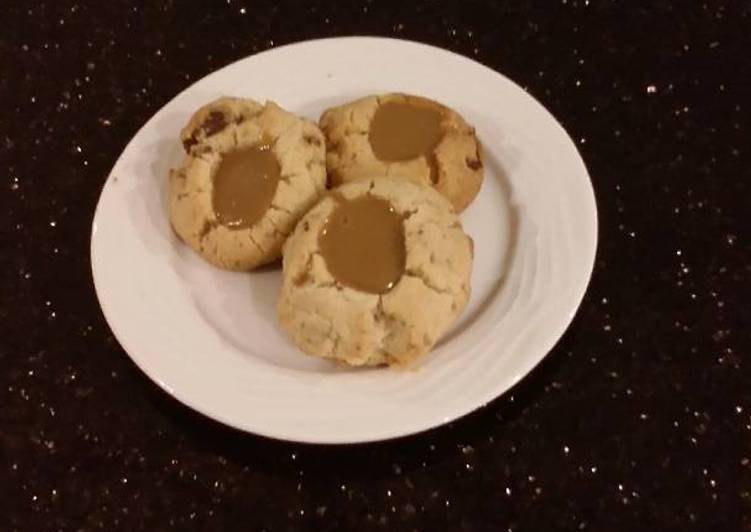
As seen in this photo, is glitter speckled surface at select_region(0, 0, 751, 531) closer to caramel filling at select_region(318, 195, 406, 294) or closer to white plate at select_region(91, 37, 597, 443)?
white plate at select_region(91, 37, 597, 443)

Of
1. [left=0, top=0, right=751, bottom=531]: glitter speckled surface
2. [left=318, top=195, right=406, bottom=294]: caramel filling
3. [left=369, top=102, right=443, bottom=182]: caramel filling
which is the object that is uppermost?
[left=369, top=102, right=443, bottom=182]: caramel filling

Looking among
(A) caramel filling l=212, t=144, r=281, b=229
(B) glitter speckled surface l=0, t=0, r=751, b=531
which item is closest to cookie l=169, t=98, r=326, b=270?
(A) caramel filling l=212, t=144, r=281, b=229

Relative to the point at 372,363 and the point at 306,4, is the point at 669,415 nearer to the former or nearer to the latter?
the point at 372,363

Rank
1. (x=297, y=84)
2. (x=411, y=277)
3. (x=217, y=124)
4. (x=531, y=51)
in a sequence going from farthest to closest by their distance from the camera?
(x=531, y=51), (x=297, y=84), (x=217, y=124), (x=411, y=277)

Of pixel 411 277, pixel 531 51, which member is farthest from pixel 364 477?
pixel 531 51

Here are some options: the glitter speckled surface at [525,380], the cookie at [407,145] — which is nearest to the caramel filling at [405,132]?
the cookie at [407,145]

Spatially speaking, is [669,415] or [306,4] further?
[306,4]
